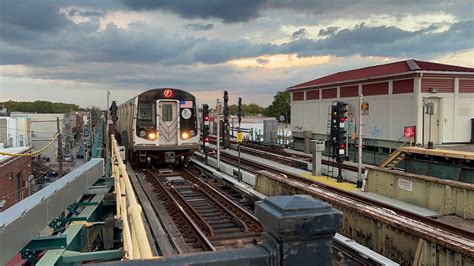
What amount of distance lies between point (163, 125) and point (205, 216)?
863cm

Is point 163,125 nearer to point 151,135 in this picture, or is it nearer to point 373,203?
point 151,135

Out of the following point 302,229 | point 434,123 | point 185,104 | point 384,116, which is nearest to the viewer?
point 302,229

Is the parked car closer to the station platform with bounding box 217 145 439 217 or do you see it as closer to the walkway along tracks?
the station platform with bounding box 217 145 439 217


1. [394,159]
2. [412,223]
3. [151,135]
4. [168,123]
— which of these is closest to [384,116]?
[394,159]

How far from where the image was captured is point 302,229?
2473 mm

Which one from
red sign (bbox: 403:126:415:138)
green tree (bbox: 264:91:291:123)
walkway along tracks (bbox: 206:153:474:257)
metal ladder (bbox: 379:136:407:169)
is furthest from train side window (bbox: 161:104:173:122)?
green tree (bbox: 264:91:291:123)

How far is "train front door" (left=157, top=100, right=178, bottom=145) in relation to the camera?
18750 mm

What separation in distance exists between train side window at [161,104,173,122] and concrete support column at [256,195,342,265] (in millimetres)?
16680

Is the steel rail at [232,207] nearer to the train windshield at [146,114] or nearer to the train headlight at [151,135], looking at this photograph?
the train headlight at [151,135]

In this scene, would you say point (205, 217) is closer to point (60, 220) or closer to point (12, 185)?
point (60, 220)

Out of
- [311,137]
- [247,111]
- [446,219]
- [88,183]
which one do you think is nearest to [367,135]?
[311,137]

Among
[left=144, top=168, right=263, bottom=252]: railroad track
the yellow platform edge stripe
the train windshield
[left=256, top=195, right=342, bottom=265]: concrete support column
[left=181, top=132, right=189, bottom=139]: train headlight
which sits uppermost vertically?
the train windshield

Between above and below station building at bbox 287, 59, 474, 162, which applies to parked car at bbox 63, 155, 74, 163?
below

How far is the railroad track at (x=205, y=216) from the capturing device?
29.5 ft
